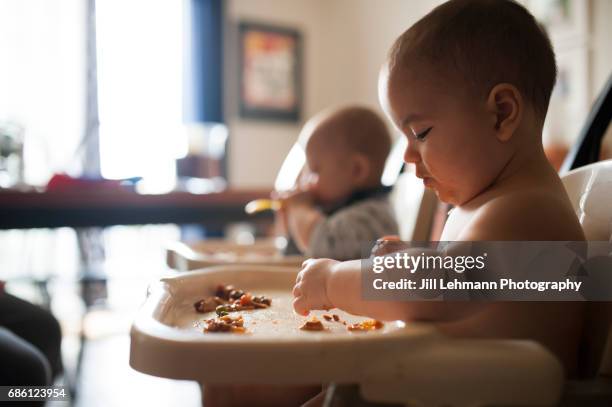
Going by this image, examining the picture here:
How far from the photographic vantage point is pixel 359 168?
55.1 inches

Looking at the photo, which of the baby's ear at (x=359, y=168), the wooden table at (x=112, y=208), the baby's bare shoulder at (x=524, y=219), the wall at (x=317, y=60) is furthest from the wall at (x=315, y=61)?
the baby's bare shoulder at (x=524, y=219)

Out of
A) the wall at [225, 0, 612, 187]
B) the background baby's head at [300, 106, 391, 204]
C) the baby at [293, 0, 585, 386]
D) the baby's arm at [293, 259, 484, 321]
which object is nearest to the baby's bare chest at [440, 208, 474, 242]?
the baby at [293, 0, 585, 386]

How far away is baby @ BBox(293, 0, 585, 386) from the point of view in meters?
0.53

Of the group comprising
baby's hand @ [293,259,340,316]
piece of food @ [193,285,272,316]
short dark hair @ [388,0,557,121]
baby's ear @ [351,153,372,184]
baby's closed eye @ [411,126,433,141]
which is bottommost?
piece of food @ [193,285,272,316]

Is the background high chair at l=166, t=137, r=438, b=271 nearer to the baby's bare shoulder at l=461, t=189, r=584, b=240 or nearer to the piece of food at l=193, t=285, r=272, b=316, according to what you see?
the piece of food at l=193, t=285, r=272, b=316

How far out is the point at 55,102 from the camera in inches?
142

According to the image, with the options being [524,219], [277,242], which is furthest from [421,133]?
[277,242]

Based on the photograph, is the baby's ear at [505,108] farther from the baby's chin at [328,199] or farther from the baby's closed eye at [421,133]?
the baby's chin at [328,199]

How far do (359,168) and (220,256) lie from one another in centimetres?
46

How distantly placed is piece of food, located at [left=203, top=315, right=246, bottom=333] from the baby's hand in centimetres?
7

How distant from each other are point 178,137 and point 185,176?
4.42ft

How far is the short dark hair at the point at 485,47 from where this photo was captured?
0.58 m

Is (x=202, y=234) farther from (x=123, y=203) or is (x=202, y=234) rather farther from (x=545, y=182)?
(x=545, y=182)

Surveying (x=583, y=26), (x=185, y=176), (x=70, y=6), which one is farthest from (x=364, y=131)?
(x=70, y=6)
